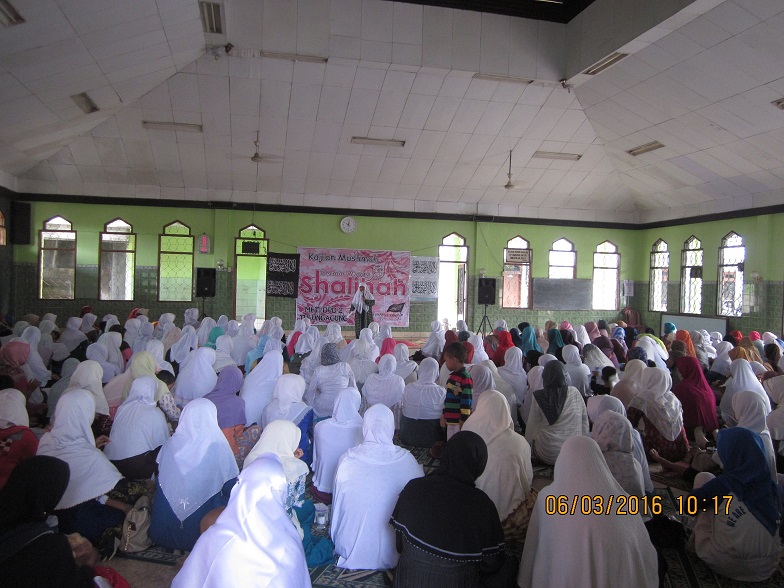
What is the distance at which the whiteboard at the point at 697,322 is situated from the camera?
972 centimetres

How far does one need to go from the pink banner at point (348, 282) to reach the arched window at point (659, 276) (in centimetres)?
516

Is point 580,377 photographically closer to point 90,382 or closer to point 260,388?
point 260,388

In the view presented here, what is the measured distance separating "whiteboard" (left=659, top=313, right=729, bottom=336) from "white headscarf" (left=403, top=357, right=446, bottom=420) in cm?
749

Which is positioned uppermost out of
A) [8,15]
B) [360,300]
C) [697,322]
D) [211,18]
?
[211,18]

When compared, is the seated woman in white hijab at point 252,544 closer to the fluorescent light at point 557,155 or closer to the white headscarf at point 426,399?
the white headscarf at point 426,399

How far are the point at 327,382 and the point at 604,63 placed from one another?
5.53 m

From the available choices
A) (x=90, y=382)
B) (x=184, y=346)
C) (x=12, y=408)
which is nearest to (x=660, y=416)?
(x=90, y=382)

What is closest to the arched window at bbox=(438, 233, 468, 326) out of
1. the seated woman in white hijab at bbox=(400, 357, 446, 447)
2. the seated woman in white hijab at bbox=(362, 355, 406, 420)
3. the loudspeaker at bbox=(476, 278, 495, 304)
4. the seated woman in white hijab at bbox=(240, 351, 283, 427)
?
the loudspeaker at bbox=(476, 278, 495, 304)

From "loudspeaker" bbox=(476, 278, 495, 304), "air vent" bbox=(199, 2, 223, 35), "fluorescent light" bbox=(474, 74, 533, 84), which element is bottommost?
"loudspeaker" bbox=(476, 278, 495, 304)

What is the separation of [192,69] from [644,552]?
7.44 meters

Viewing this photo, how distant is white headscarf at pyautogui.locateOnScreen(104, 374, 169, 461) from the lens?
117 inches

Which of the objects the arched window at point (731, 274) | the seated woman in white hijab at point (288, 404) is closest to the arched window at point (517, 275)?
the arched window at point (731, 274)

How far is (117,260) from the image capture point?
33.5 feet

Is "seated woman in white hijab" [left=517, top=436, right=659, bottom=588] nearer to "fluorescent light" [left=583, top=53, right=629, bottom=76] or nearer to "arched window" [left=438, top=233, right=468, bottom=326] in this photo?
"fluorescent light" [left=583, top=53, right=629, bottom=76]
